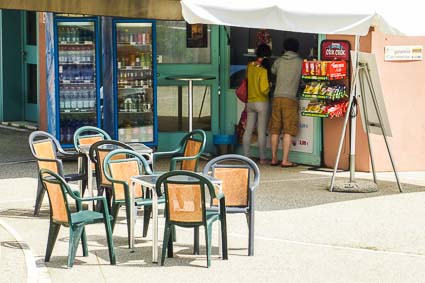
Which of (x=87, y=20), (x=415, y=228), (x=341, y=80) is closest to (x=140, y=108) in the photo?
(x=87, y=20)

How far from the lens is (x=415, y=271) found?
30.4 feet

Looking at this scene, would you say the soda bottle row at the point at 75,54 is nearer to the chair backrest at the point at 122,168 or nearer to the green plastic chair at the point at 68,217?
the chair backrest at the point at 122,168

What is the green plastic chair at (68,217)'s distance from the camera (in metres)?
9.28

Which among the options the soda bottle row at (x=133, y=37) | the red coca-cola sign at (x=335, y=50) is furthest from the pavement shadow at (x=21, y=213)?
the red coca-cola sign at (x=335, y=50)

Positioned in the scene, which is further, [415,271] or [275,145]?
[275,145]

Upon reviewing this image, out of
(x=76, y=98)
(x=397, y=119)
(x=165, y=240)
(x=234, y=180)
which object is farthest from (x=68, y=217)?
(x=76, y=98)

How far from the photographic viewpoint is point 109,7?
13367 millimetres

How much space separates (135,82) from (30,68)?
4.20 m

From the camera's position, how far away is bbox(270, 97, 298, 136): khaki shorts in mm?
15078

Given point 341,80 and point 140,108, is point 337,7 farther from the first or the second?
point 140,108

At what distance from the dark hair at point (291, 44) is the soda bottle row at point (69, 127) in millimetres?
3218

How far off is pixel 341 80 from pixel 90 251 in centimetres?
568

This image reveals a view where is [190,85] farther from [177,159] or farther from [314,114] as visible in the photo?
[177,159]

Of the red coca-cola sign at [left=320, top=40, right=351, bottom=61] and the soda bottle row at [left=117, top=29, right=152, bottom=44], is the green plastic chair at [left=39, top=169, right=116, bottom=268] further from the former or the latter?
the soda bottle row at [left=117, top=29, right=152, bottom=44]
